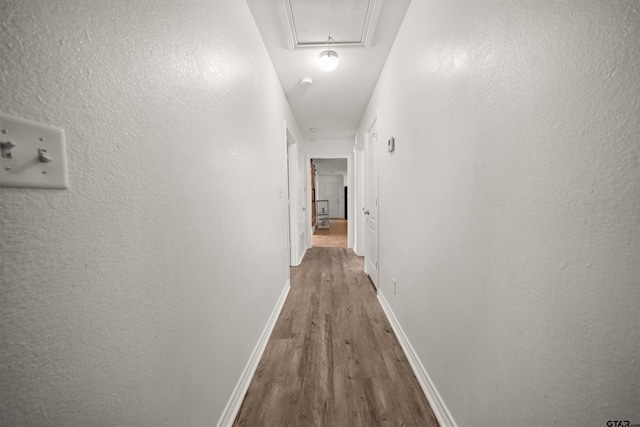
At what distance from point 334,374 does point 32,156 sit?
1637 millimetres

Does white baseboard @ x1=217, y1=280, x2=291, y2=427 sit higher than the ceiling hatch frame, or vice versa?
the ceiling hatch frame

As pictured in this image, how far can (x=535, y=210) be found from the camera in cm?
65

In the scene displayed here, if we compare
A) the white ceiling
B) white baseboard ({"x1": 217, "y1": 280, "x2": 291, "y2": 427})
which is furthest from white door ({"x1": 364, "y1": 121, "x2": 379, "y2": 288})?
white baseboard ({"x1": 217, "y1": 280, "x2": 291, "y2": 427})

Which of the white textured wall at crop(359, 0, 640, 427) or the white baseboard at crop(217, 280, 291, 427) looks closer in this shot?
the white textured wall at crop(359, 0, 640, 427)

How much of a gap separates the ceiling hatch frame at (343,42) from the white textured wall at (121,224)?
0.56 metres

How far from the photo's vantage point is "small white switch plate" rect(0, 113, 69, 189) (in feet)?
1.24

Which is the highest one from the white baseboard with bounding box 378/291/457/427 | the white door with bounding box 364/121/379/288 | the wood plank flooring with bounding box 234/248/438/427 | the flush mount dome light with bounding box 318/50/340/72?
the flush mount dome light with bounding box 318/50/340/72

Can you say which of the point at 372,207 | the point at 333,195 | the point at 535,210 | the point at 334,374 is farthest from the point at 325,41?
the point at 333,195

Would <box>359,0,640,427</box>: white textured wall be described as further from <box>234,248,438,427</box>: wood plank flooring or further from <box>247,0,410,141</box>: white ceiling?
<box>247,0,410,141</box>: white ceiling

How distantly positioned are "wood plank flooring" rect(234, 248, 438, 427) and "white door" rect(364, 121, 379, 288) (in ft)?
1.90

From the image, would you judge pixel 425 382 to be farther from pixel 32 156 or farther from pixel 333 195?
pixel 333 195

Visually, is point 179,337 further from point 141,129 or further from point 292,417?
point 292,417

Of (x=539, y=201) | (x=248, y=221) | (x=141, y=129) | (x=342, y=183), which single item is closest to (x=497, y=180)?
(x=539, y=201)

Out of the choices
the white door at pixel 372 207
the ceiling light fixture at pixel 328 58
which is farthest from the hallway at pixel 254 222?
the white door at pixel 372 207
